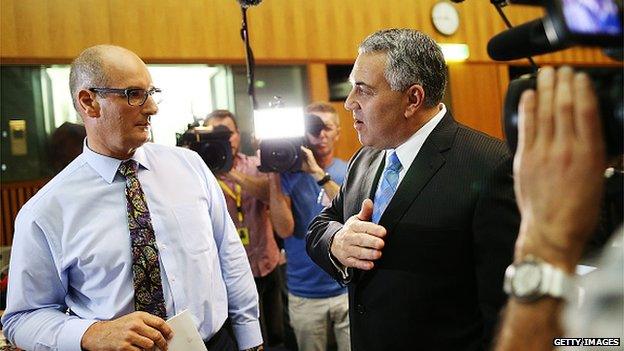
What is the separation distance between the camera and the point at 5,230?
398 cm

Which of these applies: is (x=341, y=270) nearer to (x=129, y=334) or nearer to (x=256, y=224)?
(x=129, y=334)

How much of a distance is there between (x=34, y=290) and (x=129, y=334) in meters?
0.36

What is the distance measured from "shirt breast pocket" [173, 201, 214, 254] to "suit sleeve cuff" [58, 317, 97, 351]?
0.36 metres

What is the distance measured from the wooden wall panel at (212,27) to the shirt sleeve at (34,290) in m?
2.96

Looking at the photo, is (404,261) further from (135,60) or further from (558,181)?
(135,60)

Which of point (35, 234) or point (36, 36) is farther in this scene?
point (36, 36)

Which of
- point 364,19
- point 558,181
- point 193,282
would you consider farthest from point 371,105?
point 364,19

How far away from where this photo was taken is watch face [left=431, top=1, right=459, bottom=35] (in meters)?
5.61

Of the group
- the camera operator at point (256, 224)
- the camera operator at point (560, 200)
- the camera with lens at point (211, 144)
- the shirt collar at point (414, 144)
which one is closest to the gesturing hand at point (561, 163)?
the camera operator at point (560, 200)

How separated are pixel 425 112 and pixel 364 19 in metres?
3.96

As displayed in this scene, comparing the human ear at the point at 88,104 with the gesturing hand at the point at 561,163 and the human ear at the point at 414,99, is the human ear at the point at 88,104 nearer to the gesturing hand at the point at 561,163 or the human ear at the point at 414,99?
the human ear at the point at 414,99

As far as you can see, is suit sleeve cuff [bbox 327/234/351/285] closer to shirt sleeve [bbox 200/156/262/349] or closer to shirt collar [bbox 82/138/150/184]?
shirt sleeve [bbox 200/156/262/349]

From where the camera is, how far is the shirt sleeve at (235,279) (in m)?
1.87

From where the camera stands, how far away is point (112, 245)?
160cm
